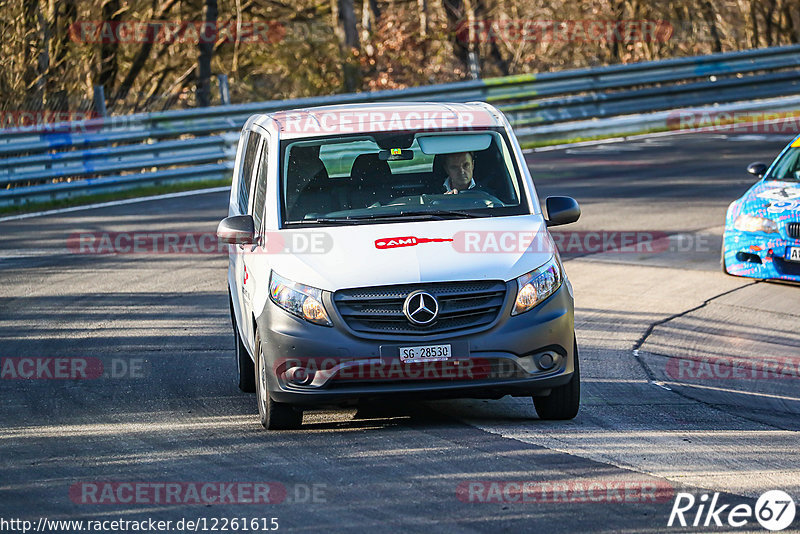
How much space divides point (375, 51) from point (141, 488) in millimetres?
22692

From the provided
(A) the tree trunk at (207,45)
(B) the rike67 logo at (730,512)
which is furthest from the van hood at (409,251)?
(A) the tree trunk at (207,45)

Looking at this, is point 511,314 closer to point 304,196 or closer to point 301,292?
point 301,292

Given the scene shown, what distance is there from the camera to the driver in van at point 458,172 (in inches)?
311

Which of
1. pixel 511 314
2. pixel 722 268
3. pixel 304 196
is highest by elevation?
pixel 304 196

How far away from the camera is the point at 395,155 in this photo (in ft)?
26.3

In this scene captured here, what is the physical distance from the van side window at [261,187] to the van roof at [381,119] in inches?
7.8

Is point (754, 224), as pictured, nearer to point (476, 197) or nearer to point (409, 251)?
point (476, 197)

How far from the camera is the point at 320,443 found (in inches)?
275

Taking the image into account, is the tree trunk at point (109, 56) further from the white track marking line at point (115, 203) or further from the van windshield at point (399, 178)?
the van windshield at point (399, 178)

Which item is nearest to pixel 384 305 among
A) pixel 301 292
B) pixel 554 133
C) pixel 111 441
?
pixel 301 292

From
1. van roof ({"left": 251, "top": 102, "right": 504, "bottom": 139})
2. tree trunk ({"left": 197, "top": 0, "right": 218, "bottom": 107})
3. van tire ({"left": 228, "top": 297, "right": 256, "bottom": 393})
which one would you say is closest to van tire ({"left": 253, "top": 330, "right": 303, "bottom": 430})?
van tire ({"left": 228, "top": 297, "right": 256, "bottom": 393})

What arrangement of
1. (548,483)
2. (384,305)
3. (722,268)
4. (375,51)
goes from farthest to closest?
(375,51)
(722,268)
(384,305)
(548,483)

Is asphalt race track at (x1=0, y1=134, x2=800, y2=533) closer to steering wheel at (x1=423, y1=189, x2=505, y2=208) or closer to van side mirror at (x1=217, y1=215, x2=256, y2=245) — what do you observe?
van side mirror at (x1=217, y1=215, x2=256, y2=245)

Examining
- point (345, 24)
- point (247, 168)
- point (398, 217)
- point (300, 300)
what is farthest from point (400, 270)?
point (345, 24)
